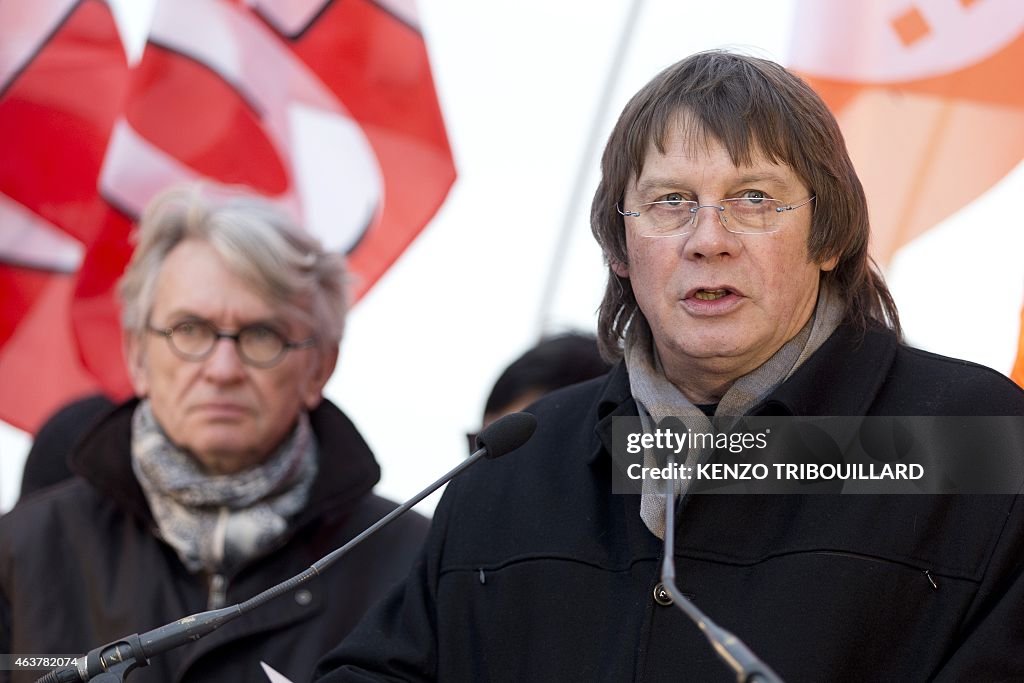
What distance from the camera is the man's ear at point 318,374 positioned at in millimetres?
4113

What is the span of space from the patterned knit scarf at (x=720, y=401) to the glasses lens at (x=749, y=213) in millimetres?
239

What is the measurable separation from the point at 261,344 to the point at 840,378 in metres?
1.81

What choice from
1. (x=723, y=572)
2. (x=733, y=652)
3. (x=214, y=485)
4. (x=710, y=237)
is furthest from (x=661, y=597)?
(x=214, y=485)

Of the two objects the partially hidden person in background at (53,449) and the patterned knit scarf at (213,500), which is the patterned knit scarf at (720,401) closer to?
the patterned knit scarf at (213,500)

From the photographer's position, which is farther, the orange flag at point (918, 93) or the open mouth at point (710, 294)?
the orange flag at point (918, 93)

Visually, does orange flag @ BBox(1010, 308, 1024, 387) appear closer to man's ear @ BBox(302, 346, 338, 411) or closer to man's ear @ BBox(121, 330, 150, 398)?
man's ear @ BBox(302, 346, 338, 411)

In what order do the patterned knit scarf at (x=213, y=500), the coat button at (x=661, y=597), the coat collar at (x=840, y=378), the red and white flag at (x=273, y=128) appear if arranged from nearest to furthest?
1. the coat button at (x=661, y=597)
2. the coat collar at (x=840, y=378)
3. the patterned knit scarf at (x=213, y=500)
4. the red and white flag at (x=273, y=128)

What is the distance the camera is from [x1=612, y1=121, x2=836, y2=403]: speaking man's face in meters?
2.76

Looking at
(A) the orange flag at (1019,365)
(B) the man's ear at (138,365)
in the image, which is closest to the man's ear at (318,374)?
(B) the man's ear at (138,365)

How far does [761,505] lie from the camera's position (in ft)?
8.89

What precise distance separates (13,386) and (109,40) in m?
1.37

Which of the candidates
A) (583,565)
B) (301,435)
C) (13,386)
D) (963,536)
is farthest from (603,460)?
(13,386)

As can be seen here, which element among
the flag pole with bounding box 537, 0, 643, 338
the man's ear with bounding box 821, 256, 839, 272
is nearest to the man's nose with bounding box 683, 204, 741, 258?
the man's ear with bounding box 821, 256, 839, 272

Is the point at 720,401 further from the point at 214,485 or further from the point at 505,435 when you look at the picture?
the point at 214,485
